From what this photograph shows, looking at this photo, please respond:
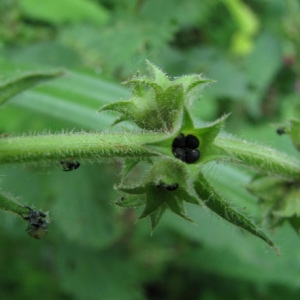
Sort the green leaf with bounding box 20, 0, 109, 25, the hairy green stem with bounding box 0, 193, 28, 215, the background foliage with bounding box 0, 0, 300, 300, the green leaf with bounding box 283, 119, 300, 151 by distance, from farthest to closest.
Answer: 1. the green leaf with bounding box 20, 0, 109, 25
2. the background foliage with bounding box 0, 0, 300, 300
3. the green leaf with bounding box 283, 119, 300, 151
4. the hairy green stem with bounding box 0, 193, 28, 215

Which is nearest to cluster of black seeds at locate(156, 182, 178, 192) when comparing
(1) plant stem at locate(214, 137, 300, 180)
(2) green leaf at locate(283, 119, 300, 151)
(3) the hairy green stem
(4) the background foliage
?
(1) plant stem at locate(214, 137, 300, 180)

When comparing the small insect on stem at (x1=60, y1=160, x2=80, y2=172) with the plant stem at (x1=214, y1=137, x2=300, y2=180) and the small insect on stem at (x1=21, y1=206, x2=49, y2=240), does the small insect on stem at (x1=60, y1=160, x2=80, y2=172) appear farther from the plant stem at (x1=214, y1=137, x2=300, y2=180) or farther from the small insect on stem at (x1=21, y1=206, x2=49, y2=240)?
the plant stem at (x1=214, y1=137, x2=300, y2=180)

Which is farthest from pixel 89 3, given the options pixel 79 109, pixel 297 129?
pixel 297 129

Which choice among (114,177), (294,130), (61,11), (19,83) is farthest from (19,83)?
(61,11)

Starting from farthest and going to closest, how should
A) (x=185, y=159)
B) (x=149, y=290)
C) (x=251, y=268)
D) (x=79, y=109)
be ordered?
(x=149, y=290)
(x=251, y=268)
(x=79, y=109)
(x=185, y=159)

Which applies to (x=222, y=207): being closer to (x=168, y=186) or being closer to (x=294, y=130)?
(x=168, y=186)

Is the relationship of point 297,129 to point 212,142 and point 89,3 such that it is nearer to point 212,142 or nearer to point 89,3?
point 212,142
